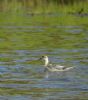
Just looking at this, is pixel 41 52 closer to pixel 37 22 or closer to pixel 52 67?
pixel 52 67

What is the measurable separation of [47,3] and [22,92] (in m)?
23.3

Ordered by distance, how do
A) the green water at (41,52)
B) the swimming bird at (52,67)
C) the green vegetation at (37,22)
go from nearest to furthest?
1. the green water at (41,52)
2. the swimming bird at (52,67)
3. the green vegetation at (37,22)

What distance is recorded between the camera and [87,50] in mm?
19266

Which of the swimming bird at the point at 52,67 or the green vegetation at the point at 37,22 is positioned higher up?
the swimming bird at the point at 52,67

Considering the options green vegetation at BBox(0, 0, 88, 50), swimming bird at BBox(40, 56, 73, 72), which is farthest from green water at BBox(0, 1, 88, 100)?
swimming bird at BBox(40, 56, 73, 72)

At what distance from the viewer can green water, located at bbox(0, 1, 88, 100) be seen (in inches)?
518

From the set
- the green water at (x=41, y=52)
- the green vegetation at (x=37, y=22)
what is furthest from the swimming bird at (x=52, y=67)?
the green vegetation at (x=37, y=22)

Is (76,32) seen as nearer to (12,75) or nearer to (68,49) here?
(68,49)

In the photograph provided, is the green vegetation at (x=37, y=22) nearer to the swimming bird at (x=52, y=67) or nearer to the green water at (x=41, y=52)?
the green water at (x=41, y=52)

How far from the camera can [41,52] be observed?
1922cm

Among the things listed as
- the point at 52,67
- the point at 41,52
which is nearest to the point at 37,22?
the point at 41,52

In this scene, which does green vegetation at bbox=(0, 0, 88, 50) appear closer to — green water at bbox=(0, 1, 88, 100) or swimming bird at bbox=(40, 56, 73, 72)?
green water at bbox=(0, 1, 88, 100)

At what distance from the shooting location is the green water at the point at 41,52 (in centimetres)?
1316

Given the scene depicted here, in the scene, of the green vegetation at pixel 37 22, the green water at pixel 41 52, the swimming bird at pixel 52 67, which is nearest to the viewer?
the green water at pixel 41 52
